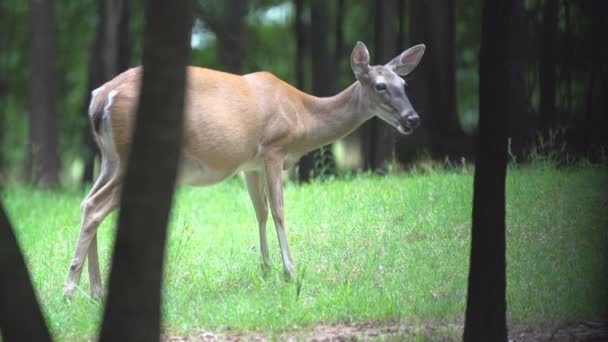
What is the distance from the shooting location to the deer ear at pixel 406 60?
29.5 feet

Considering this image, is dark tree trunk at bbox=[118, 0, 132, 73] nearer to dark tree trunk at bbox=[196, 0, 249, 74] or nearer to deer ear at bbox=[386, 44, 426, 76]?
dark tree trunk at bbox=[196, 0, 249, 74]

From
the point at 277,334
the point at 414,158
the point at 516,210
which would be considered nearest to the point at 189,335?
the point at 277,334

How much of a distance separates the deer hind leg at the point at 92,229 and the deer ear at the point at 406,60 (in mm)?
2948

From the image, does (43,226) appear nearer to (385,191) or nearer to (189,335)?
(385,191)

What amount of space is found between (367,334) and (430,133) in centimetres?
794

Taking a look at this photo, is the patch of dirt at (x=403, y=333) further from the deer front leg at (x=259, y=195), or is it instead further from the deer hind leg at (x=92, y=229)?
the deer front leg at (x=259, y=195)

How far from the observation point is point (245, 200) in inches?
460

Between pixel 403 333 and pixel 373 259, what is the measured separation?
1.72 meters

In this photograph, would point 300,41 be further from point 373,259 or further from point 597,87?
point 373,259

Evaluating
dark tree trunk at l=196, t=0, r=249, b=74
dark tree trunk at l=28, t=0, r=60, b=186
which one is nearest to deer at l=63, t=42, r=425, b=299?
dark tree trunk at l=196, t=0, r=249, b=74

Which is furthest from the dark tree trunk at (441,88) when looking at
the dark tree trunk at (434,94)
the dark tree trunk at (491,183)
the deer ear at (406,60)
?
the dark tree trunk at (491,183)

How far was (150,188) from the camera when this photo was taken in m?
4.53

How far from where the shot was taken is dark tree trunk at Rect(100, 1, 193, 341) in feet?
14.8

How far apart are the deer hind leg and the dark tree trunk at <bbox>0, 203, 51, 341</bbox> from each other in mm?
2596
